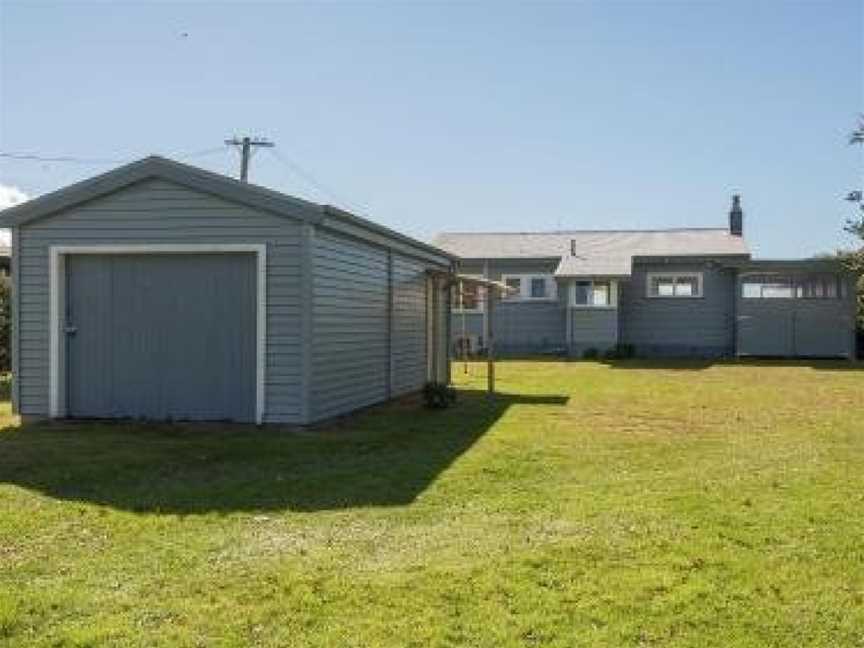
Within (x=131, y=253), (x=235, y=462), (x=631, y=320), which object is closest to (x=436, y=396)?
(x=131, y=253)

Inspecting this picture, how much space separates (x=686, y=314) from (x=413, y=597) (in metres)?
30.8

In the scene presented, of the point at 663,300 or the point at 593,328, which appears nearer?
the point at 593,328

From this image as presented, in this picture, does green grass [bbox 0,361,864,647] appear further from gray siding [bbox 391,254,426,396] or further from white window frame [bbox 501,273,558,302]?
white window frame [bbox 501,273,558,302]

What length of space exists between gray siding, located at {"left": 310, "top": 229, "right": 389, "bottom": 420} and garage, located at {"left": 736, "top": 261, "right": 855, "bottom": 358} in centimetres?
1995

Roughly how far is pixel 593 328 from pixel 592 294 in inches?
46.3

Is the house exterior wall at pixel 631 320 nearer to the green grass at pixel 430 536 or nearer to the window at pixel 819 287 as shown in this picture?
the window at pixel 819 287

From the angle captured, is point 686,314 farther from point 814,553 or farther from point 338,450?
point 814,553

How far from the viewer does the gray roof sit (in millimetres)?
35219

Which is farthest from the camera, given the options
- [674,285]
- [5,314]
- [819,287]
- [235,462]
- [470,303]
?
[470,303]

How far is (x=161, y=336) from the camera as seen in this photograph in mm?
14070

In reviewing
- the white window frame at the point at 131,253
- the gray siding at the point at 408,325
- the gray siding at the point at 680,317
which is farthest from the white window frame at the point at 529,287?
the white window frame at the point at 131,253

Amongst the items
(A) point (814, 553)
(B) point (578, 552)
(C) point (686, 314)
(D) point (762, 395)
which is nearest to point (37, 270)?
(B) point (578, 552)

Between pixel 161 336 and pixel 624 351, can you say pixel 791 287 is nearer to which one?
pixel 624 351

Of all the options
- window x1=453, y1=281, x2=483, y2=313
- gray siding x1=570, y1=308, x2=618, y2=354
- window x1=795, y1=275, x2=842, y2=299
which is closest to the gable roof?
window x1=453, y1=281, x2=483, y2=313
